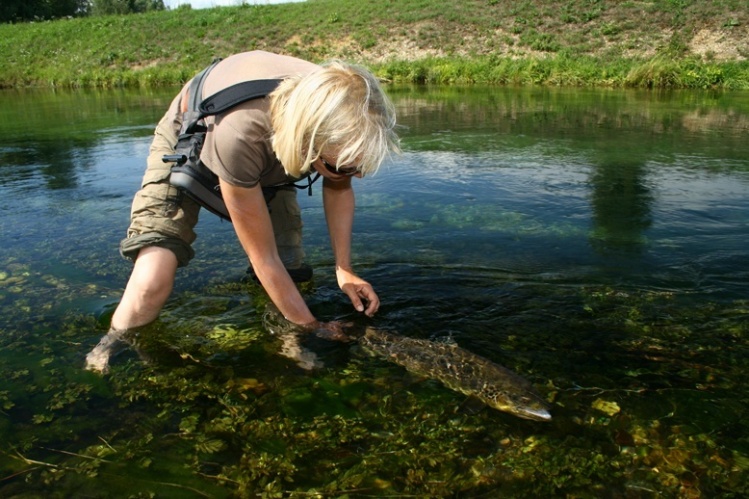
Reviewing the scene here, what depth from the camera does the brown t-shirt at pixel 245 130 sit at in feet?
8.55

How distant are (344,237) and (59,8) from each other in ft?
235

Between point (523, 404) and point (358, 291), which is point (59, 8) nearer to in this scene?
Answer: point (358, 291)

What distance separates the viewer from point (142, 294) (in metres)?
3.28

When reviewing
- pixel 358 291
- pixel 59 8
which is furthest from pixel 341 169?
pixel 59 8

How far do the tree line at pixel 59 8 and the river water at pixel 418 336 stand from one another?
55.6 meters

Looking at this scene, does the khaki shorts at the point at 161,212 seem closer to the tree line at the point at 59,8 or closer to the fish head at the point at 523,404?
the fish head at the point at 523,404

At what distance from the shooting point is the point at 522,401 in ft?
9.30

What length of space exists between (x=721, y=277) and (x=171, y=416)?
4.03 m

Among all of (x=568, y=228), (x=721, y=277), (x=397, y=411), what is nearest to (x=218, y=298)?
(x=397, y=411)

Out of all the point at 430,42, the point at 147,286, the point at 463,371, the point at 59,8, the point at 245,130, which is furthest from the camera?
the point at 59,8

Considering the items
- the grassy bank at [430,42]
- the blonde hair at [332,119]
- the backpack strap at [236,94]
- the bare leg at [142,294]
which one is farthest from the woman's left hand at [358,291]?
the grassy bank at [430,42]

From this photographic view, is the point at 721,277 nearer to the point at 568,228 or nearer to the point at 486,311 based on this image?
the point at 568,228

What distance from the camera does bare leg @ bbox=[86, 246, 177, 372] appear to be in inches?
129

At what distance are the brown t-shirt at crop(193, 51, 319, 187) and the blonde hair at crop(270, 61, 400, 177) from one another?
10 centimetres
